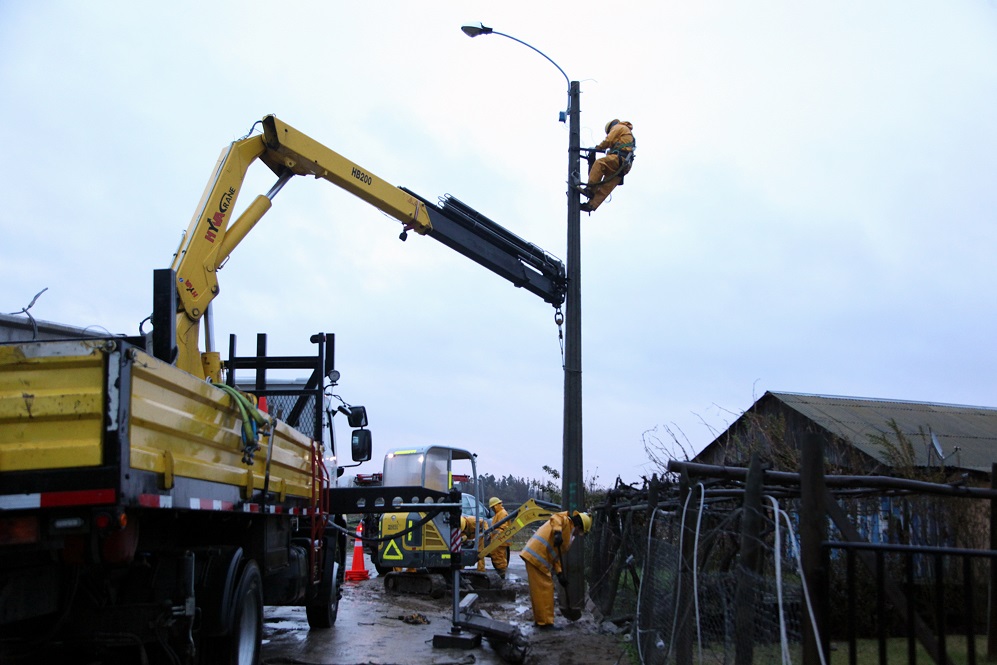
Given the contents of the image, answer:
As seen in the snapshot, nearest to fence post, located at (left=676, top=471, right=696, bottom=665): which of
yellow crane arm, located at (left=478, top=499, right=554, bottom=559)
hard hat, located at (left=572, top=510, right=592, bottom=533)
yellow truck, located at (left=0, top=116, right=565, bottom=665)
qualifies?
yellow truck, located at (left=0, top=116, right=565, bottom=665)

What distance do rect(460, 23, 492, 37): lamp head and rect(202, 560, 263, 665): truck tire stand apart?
741cm

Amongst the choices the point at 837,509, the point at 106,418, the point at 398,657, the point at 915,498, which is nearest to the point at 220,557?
the point at 106,418

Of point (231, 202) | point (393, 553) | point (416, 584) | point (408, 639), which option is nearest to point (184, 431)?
point (231, 202)

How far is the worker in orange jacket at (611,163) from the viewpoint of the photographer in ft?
38.5

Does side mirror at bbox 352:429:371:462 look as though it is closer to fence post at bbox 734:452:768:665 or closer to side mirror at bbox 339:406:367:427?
side mirror at bbox 339:406:367:427

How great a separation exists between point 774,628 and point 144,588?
12.4 feet

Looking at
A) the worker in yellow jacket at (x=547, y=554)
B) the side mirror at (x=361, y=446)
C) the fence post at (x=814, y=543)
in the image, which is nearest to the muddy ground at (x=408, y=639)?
the worker in yellow jacket at (x=547, y=554)

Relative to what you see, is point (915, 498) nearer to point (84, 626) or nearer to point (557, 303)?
point (557, 303)

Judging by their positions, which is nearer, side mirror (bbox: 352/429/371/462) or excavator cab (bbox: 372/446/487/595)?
side mirror (bbox: 352/429/371/462)

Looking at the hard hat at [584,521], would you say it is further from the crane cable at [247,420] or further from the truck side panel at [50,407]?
the truck side panel at [50,407]

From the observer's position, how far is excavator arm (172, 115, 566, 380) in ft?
25.3

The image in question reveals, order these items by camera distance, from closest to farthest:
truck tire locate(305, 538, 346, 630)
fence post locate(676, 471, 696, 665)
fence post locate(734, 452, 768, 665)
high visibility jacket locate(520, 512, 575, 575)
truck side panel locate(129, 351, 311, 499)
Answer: truck side panel locate(129, 351, 311, 499)
fence post locate(734, 452, 768, 665)
fence post locate(676, 471, 696, 665)
truck tire locate(305, 538, 346, 630)
high visibility jacket locate(520, 512, 575, 575)

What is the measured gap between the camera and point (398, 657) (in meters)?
9.23

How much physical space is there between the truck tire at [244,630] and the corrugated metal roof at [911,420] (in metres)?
9.52
